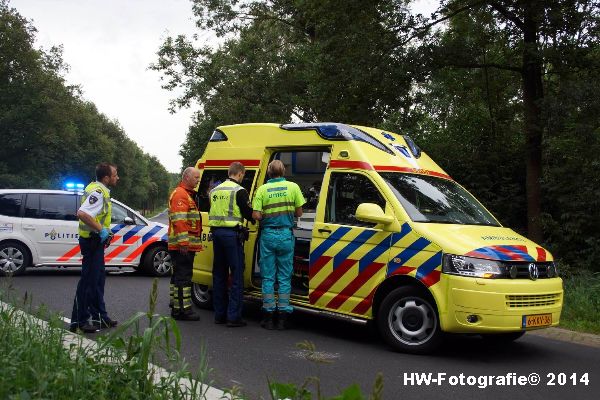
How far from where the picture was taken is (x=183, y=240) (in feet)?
25.9

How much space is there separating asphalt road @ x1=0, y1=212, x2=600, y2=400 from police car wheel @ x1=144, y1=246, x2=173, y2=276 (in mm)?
4618

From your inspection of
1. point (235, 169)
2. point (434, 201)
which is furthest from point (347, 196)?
point (235, 169)

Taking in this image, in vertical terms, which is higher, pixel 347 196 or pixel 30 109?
pixel 30 109

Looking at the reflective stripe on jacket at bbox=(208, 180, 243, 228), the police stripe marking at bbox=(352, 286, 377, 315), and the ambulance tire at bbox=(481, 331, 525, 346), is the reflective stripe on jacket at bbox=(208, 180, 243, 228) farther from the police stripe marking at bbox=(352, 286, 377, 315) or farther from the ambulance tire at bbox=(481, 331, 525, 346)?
the ambulance tire at bbox=(481, 331, 525, 346)

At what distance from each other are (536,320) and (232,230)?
348cm

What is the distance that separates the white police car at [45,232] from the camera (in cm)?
1255

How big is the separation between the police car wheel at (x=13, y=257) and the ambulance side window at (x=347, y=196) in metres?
7.76

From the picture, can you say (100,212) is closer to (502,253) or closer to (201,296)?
(201,296)

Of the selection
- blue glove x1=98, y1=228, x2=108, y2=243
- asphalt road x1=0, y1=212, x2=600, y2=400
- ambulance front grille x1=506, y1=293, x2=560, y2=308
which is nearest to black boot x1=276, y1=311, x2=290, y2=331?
asphalt road x1=0, y1=212, x2=600, y2=400

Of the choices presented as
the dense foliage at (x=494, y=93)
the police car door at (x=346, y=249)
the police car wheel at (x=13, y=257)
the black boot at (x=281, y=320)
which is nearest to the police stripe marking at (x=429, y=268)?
the police car door at (x=346, y=249)

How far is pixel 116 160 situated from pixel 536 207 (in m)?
62.3

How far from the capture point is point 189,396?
3.45m

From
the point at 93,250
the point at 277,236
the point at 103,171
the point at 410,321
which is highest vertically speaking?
the point at 103,171

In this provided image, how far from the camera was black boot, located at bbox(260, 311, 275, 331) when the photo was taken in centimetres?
761
